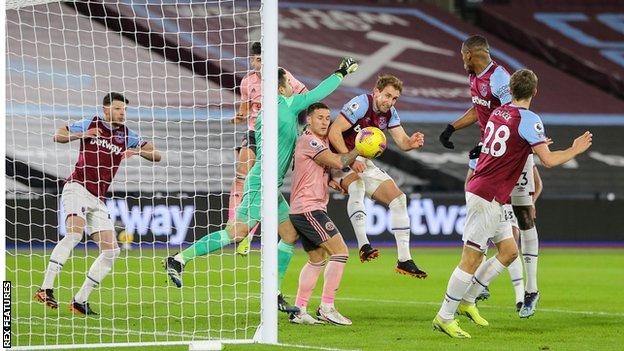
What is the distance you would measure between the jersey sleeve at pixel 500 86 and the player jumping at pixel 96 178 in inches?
111

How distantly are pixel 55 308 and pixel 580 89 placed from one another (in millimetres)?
19276

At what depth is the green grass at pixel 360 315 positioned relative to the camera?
8047 mm

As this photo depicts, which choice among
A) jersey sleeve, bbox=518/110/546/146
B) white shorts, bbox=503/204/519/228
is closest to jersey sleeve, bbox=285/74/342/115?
jersey sleeve, bbox=518/110/546/146

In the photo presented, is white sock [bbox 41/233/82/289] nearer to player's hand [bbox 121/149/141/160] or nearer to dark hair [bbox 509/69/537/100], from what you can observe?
player's hand [bbox 121/149/141/160]

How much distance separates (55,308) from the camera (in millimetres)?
9828

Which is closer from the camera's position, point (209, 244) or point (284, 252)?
point (209, 244)

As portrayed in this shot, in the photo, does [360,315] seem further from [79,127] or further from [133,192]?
[133,192]

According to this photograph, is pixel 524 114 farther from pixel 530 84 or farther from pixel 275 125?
pixel 275 125

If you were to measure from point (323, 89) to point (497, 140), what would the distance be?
1414 mm

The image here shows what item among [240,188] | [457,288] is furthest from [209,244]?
[457,288]

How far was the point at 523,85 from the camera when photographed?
8.15m

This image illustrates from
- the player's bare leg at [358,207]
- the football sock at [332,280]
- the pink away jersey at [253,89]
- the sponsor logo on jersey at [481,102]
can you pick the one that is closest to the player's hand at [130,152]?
the pink away jersey at [253,89]

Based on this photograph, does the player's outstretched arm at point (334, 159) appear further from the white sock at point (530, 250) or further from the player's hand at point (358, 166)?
the white sock at point (530, 250)

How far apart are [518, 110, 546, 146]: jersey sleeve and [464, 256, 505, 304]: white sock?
138 cm
